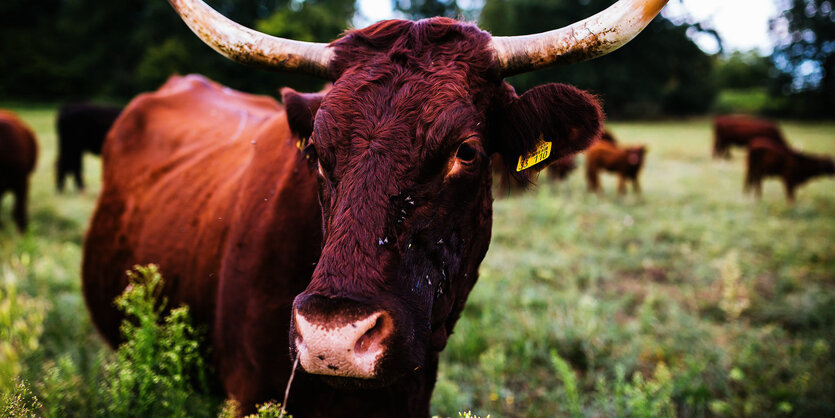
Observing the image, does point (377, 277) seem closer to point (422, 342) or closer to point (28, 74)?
point (422, 342)

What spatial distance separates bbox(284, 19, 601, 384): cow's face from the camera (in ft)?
4.43

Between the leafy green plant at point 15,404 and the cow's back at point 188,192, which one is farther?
the cow's back at point 188,192

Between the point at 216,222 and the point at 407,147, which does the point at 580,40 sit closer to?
the point at 407,147

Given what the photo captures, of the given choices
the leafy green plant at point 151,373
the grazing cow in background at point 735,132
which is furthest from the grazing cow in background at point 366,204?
the grazing cow in background at point 735,132

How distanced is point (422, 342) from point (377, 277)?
29 centimetres

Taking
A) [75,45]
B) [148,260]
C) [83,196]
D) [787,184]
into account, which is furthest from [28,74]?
[787,184]

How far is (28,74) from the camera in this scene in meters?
35.6

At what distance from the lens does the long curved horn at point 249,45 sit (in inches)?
77.1

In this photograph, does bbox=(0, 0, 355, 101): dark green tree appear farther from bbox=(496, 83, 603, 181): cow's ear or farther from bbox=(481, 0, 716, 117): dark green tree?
bbox=(496, 83, 603, 181): cow's ear

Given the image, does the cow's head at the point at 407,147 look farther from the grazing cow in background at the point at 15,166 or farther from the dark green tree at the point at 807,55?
the dark green tree at the point at 807,55

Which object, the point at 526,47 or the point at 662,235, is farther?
the point at 662,235

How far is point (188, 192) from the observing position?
302cm

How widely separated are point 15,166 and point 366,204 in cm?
806

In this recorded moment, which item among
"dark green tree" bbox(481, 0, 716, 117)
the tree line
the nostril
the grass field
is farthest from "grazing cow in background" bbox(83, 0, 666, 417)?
"dark green tree" bbox(481, 0, 716, 117)
